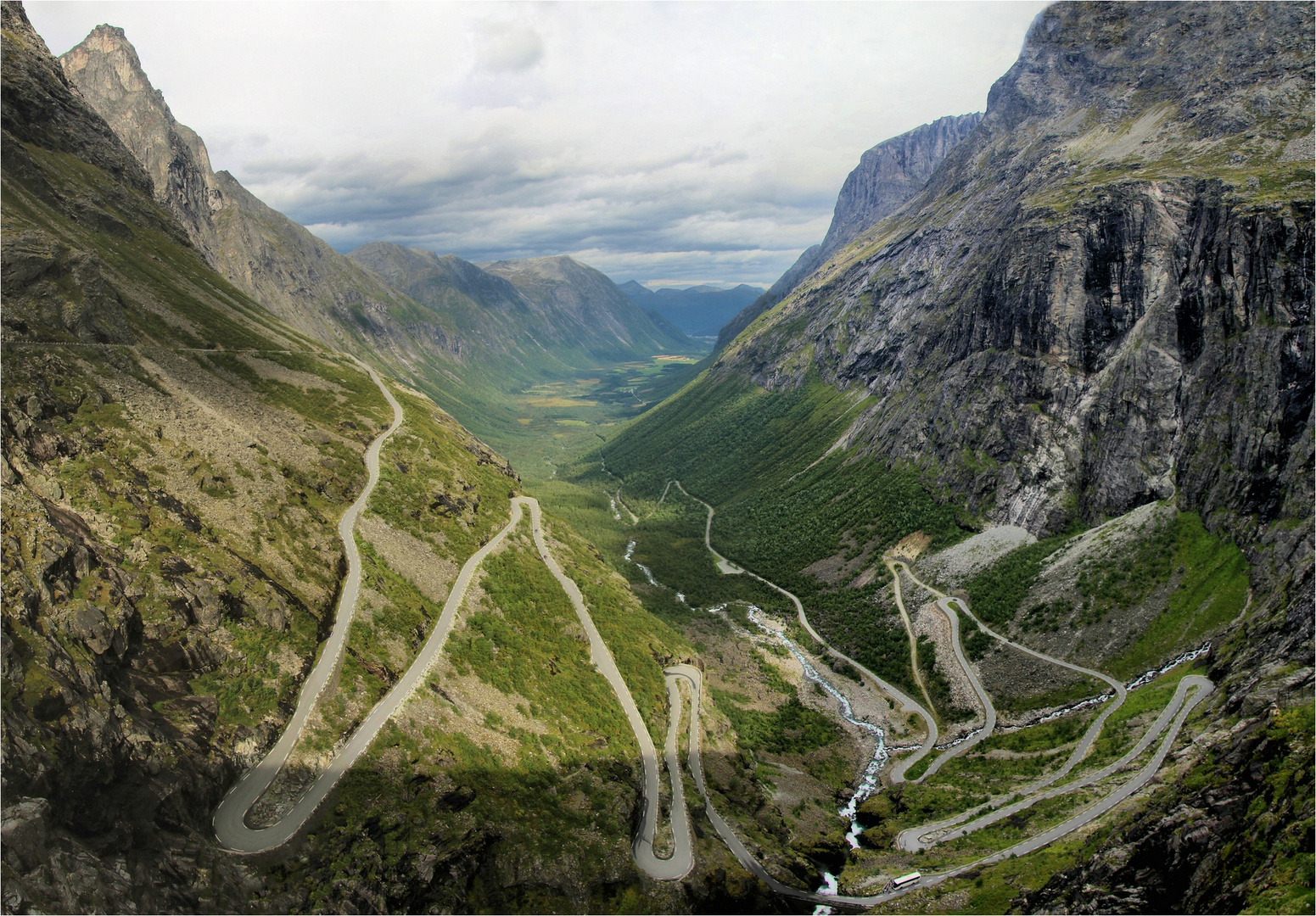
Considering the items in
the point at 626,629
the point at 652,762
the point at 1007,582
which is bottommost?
the point at 652,762

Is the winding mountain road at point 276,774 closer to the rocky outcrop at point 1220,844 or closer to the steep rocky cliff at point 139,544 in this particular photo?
the steep rocky cliff at point 139,544

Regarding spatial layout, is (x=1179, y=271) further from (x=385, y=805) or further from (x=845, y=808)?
(x=385, y=805)

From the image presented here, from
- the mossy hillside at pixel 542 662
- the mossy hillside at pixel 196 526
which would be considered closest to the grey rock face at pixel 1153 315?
the mossy hillside at pixel 542 662

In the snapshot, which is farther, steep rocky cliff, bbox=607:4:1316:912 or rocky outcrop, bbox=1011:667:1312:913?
steep rocky cliff, bbox=607:4:1316:912

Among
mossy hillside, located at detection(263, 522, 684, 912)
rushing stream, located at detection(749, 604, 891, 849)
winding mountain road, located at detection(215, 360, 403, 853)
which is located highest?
winding mountain road, located at detection(215, 360, 403, 853)

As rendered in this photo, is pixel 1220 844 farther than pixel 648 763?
No

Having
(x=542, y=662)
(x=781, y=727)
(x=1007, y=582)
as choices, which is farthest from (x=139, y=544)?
(x=1007, y=582)

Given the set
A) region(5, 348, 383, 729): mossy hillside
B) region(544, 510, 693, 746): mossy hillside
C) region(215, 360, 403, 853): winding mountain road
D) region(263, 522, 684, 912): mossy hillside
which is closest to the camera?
region(215, 360, 403, 853): winding mountain road

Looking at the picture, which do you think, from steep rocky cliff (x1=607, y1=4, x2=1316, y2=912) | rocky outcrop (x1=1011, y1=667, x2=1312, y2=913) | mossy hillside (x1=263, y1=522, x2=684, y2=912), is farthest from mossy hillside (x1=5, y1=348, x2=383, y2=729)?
steep rocky cliff (x1=607, y1=4, x2=1316, y2=912)

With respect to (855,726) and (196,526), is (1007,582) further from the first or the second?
(196,526)

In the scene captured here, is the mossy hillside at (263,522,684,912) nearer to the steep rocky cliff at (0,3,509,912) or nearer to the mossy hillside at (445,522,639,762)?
the mossy hillside at (445,522,639,762)

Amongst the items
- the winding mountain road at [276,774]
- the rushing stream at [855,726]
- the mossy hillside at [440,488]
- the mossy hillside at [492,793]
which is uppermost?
the mossy hillside at [440,488]

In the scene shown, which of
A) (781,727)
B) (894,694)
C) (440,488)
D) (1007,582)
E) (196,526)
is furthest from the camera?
(1007,582)
